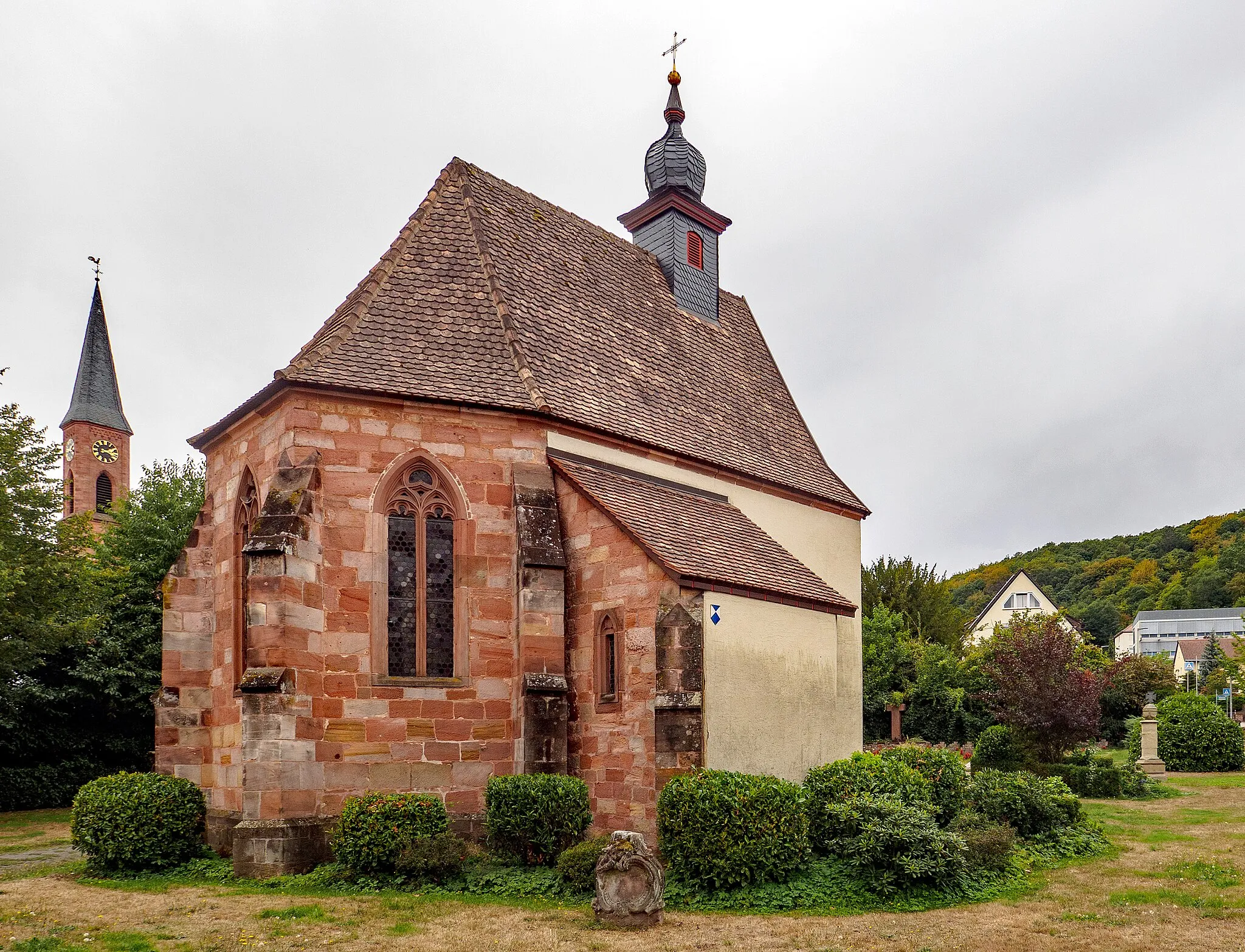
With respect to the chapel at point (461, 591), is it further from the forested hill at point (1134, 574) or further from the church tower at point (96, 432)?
the forested hill at point (1134, 574)

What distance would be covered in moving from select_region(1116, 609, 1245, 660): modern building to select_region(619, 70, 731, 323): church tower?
82932 millimetres

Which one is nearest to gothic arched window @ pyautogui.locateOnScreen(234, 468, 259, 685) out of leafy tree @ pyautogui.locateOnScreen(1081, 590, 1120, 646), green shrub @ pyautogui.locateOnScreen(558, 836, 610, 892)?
green shrub @ pyautogui.locateOnScreen(558, 836, 610, 892)

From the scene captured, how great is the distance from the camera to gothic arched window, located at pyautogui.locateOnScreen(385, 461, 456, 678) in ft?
44.8

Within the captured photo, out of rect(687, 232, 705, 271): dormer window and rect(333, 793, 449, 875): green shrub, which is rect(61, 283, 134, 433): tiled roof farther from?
rect(333, 793, 449, 875): green shrub

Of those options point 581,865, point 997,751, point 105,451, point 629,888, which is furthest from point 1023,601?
point 629,888

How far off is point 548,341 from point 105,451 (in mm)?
50207

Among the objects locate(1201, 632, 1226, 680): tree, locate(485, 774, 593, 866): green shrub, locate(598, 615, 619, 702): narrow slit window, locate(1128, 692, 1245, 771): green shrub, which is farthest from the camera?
locate(1201, 632, 1226, 680): tree

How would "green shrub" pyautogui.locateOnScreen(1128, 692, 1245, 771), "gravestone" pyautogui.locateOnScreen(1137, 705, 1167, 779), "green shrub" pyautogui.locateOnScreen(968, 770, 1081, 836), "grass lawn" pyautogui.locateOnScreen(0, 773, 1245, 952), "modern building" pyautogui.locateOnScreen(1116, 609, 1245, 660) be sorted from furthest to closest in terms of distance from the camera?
"modern building" pyautogui.locateOnScreen(1116, 609, 1245, 660), "green shrub" pyautogui.locateOnScreen(1128, 692, 1245, 771), "gravestone" pyautogui.locateOnScreen(1137, 705, 1167, 779), "green shrub" pyautogui.locateOnScreen(968, 770, 1081, 836), "grass lawn" pyautogui.locateOnScreen(0, 773, 1245, 952)

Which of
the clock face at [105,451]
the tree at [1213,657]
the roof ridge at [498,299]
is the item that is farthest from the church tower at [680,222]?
the clock face at [105,451]

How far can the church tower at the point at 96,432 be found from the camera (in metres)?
56.9

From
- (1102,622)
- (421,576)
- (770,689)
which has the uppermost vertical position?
(421,576)

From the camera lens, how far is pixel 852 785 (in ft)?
40.5

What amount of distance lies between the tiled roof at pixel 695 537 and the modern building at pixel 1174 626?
87556mm

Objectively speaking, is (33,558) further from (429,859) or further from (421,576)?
(429,859)
